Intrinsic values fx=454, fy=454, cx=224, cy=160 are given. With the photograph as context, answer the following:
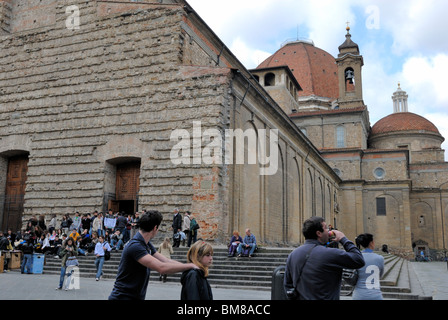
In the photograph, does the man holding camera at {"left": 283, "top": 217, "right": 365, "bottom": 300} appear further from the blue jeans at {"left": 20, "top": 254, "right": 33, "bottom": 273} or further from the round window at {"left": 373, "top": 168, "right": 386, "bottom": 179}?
the round window at {"left": 373, "top": 168, "right": 386, "bottom": 179}

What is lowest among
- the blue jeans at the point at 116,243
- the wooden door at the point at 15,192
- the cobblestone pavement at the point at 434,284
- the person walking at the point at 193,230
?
the cobblestone pavement at the point at 434,284

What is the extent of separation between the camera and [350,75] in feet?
170

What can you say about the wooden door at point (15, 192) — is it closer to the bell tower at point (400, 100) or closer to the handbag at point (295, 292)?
the handbag at point (295, 292)

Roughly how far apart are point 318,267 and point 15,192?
22357mm

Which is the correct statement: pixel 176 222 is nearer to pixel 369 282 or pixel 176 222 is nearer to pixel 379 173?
pixel 369 282

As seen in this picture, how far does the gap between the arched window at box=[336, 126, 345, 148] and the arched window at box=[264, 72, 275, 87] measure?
9.44 m

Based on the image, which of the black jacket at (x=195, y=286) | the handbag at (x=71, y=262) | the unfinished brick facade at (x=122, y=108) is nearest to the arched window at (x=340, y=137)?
the unfinished brick facade at (x=122, y=108)

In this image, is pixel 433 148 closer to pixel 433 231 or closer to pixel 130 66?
pixel 433 231

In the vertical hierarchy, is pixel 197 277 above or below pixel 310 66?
below

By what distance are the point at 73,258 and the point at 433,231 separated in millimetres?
47978

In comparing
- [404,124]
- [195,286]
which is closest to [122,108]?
[195,286]

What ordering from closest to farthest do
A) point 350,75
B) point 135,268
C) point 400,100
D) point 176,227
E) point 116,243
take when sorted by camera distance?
point 135,268 < point 176,227 < point 116,243 < point 350,75 < point 400,100

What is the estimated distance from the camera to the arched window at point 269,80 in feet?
148

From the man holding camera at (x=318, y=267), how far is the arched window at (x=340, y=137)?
46168mm
